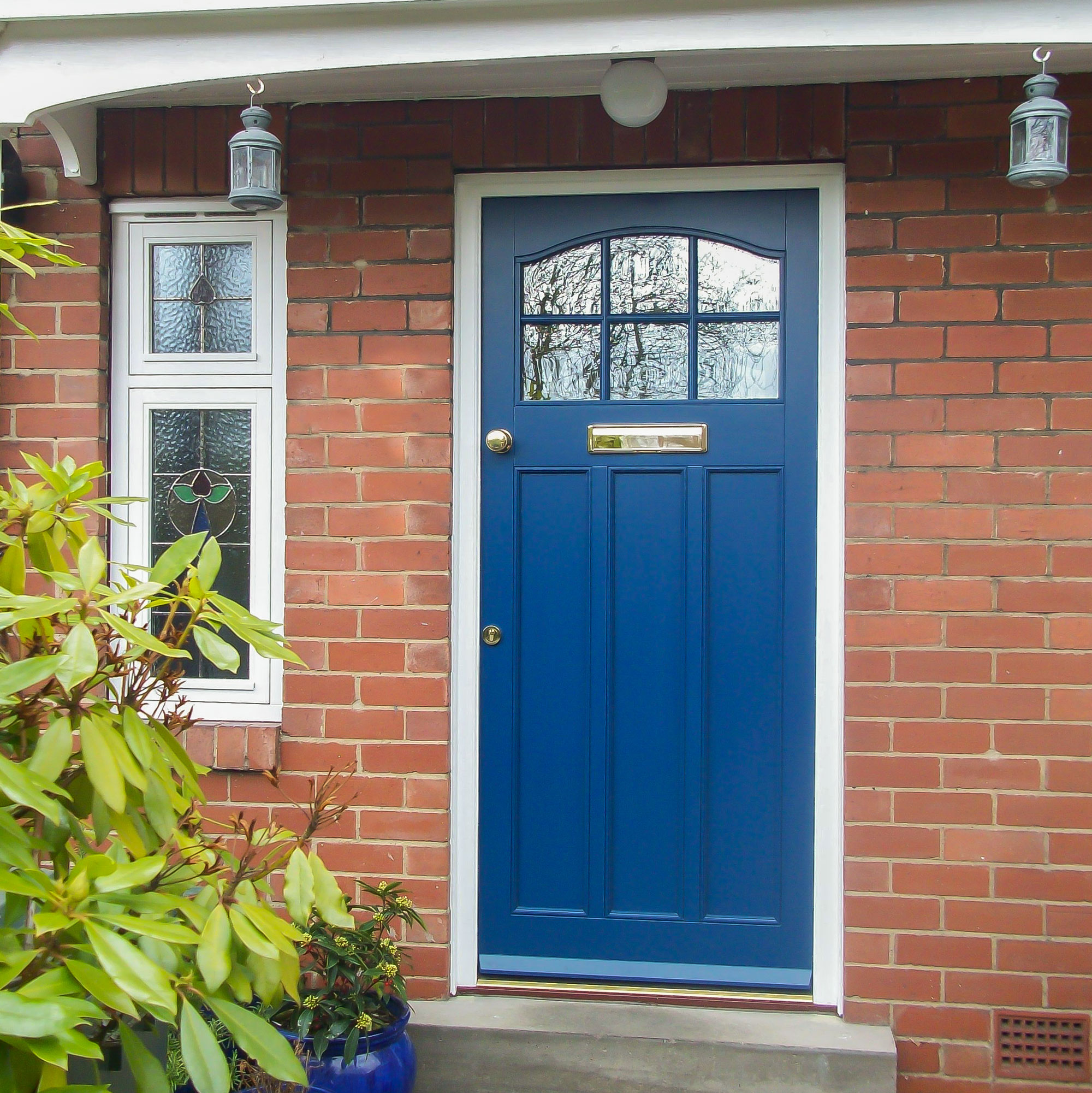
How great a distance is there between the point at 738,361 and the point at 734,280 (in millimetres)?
241

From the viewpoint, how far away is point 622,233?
3.23 meters

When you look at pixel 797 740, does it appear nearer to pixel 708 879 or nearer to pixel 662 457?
pixel 708 879

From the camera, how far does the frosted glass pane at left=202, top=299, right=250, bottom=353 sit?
3.34m

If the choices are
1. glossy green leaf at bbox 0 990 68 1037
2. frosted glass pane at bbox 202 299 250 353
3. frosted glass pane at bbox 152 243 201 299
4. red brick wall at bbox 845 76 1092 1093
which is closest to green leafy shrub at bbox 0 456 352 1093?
glossy green leaf at bbox 0 990 68 1037

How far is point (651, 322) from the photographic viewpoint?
127 inches

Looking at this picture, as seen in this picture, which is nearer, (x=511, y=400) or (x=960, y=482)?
(x=960, y=482)

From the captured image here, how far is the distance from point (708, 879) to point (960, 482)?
1367 millimetres

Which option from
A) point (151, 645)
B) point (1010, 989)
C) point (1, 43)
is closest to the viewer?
point (151, 645)

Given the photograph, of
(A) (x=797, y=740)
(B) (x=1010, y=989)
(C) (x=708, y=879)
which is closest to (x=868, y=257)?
(A) (x=797, y=740)

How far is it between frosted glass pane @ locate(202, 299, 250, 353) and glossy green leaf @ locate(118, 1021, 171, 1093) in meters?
2.29

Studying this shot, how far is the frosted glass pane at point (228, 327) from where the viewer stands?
3344 millimetres

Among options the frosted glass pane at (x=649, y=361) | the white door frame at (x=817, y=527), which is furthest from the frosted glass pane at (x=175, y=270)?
the frosted glass pane at (x=649, y=361)

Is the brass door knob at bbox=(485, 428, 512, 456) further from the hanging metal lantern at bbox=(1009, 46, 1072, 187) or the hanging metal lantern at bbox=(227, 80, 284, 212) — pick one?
the hanging metal lantern at bbox=(1009, 46, 1072, 187)

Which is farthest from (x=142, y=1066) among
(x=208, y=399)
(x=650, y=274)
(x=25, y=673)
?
(x=650, y=274)
